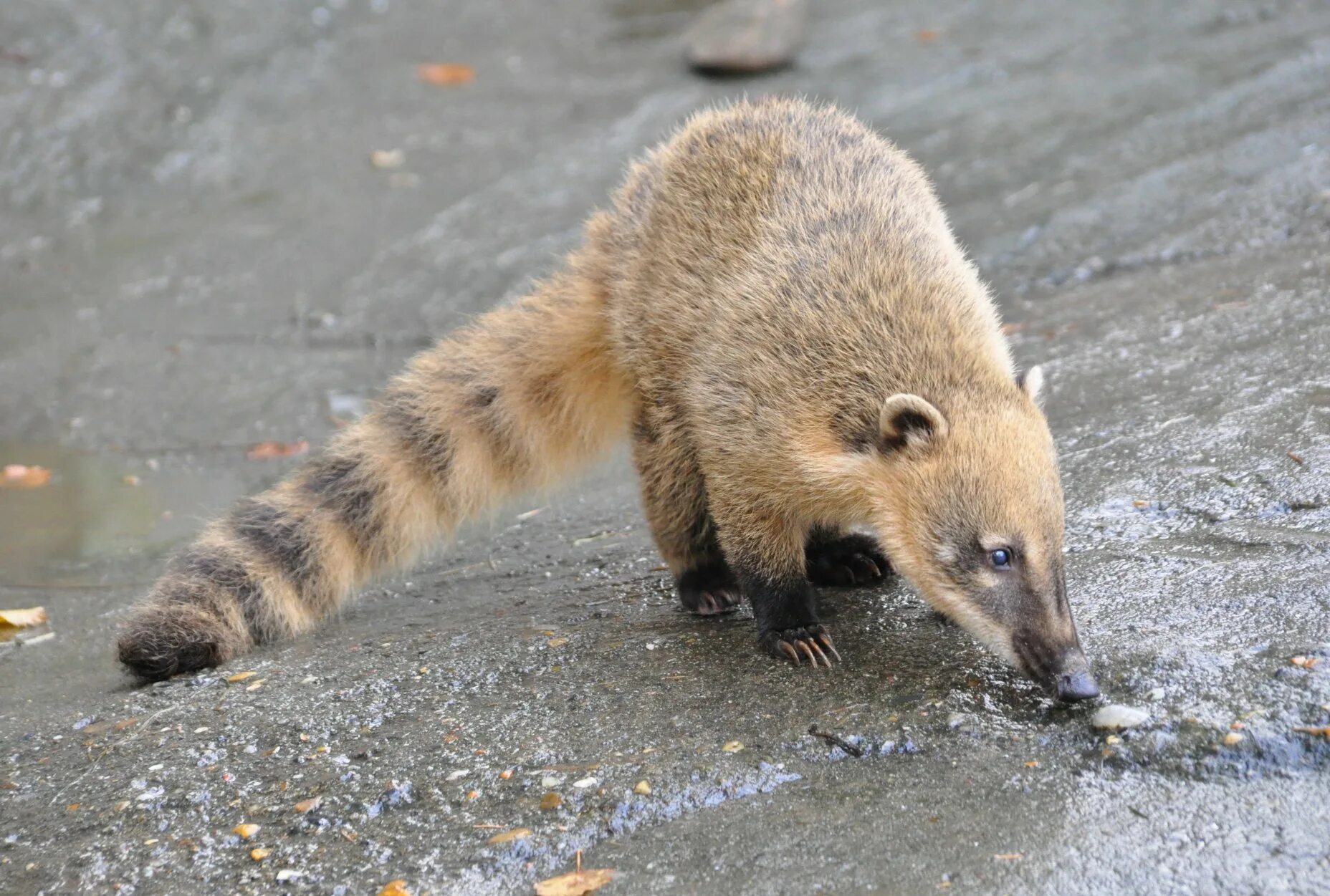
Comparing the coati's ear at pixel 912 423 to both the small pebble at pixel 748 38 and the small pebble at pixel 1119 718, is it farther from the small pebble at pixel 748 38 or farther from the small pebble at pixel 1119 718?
the small pebble at pixel 748 38

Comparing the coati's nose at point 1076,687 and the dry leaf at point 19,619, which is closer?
the coati's nose at point 1076,687

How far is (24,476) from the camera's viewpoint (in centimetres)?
725

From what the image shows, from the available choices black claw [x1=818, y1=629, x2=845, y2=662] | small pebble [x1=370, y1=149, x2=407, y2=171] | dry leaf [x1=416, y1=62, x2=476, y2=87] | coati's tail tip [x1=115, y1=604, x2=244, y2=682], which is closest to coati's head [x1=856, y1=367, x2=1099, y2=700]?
black claw [x1=818, y1=629, x2=845, y2=662]

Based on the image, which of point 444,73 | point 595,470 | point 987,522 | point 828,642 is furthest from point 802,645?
point 444,73

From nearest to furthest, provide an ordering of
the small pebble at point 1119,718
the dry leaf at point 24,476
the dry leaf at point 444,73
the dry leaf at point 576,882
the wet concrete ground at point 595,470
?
the dry leaf at point 576,882 → the wet concrete ground at point 595,470 → the small pebble at point 1119,718 → the dry leaf at point 24,476 → the dry leaf at point 444,73

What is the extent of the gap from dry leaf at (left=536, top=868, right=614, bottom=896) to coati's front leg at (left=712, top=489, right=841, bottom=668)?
135 cm

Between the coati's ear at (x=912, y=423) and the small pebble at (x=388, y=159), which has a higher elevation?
the small pebble at (x=388, y=159)

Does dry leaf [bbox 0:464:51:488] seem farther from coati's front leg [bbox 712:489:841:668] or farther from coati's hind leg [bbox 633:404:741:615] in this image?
coati's front leg [bbox 712:489:841:668]

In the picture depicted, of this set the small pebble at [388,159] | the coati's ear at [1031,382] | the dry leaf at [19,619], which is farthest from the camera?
the small pebble at [388,159]

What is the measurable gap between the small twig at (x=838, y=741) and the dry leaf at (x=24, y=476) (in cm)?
526

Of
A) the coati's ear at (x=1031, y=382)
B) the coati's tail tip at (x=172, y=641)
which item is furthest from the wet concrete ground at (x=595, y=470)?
the coati's ear at (x=1031, y=382)

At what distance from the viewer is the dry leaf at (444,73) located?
38.4 ft

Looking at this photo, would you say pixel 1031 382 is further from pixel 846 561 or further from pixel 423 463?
pixel 423 463

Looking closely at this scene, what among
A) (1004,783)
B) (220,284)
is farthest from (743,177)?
(220,284)
